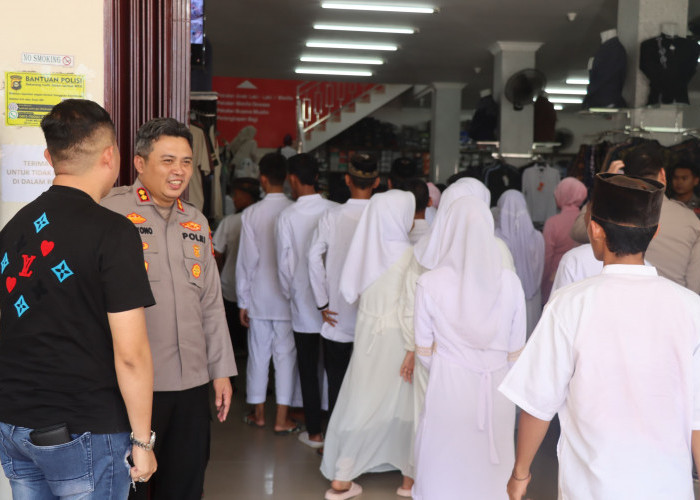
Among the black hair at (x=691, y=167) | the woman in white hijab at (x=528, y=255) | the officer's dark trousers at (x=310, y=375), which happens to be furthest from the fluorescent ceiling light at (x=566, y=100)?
the officer's dark trousers at (x=310, y=375)

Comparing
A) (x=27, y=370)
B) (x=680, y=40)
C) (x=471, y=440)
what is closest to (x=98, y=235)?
(x=27, y=370)

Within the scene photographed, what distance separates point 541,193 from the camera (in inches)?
338

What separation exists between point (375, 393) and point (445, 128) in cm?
960

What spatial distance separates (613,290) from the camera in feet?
6.10

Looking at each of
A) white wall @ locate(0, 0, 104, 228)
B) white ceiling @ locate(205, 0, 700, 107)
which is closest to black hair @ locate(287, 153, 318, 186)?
white wall @ locate(0, 0, 104, 228)

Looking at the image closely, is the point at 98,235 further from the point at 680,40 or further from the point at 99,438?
the point at 680,40

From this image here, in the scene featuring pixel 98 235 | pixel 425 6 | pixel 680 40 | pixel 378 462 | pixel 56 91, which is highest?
pixel 425 6

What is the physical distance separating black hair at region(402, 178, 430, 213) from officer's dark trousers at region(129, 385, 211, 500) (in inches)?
86.1

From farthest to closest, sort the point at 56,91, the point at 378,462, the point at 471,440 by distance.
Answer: the point at 378,462 → the point at 471,440 → the point at 56,91

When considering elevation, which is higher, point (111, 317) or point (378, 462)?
point (111, 317)

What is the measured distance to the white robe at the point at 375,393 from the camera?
3.85m

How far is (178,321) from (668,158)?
478 centimetres

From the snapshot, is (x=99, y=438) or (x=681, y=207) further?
(x=681, y=207)

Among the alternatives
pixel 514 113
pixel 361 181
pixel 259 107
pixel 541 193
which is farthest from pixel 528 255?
pixel 259 107
